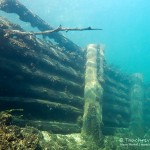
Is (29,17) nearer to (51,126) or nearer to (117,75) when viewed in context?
(51,126)

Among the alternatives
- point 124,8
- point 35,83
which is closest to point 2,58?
point 35,83

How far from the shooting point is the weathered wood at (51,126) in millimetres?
7320

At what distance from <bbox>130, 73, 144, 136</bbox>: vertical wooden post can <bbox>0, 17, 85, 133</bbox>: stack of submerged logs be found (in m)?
3.92

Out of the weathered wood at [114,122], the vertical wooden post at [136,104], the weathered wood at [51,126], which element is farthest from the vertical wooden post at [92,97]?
the vertical wooden post at [136,104]

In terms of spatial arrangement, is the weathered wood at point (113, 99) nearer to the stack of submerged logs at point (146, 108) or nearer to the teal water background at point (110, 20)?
the stack of submerged logs at point (146, 108)

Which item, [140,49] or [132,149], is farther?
[140,49]

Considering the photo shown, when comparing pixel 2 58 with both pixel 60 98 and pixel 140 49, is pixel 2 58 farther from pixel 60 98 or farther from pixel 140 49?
pixel 140 49

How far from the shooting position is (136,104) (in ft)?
46.1

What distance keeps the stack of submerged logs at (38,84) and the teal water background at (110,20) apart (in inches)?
2338

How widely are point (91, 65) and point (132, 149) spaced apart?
4200 millimetres

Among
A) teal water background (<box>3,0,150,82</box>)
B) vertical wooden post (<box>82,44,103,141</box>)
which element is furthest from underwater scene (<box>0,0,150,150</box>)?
teal water background (<box>3,0,150,82</box>)

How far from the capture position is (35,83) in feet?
29.0

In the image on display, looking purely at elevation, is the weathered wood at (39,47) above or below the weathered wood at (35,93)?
above

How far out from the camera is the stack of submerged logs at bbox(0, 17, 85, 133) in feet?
25.9
